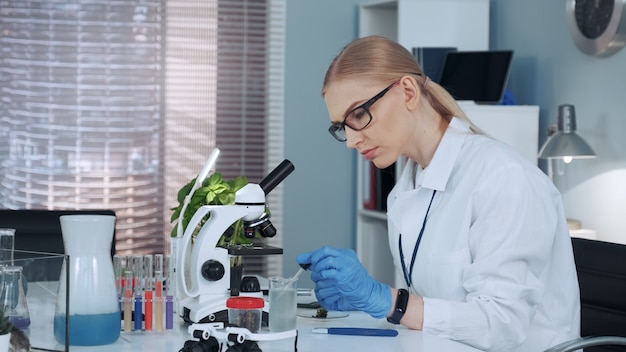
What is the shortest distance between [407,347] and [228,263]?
0.41 metres

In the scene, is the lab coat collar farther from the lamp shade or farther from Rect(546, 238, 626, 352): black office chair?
the lamp shade

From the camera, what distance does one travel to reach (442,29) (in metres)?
3.94

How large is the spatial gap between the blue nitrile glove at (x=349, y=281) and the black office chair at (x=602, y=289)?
504 millimetres

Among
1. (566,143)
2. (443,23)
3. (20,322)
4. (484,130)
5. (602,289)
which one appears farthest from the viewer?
(443,23)

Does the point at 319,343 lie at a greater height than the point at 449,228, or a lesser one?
lesser

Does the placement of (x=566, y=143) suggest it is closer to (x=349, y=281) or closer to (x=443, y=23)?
(x=443, y=23)

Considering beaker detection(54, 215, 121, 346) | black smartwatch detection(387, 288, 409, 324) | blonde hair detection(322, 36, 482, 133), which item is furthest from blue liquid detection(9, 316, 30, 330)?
blonde hair detection(322, 36, 482, 133)

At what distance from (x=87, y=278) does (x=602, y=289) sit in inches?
44.5

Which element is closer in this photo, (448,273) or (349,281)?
(349,281)

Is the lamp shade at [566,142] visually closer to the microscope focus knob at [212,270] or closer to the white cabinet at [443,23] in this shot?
the white cabinet at [443,23]

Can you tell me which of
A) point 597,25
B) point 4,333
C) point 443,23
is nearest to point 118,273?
point 4,333

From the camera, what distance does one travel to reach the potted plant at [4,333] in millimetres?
1293

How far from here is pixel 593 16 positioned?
3262mm

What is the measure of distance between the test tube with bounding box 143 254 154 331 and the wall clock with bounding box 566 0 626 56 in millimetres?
1909
